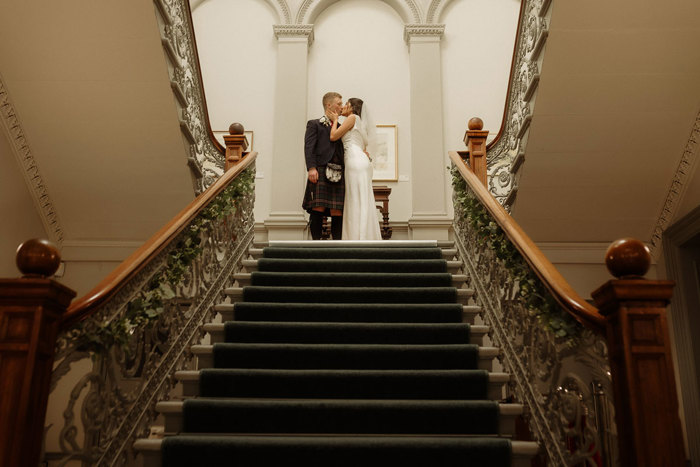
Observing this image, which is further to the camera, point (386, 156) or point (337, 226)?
point (386, 156)

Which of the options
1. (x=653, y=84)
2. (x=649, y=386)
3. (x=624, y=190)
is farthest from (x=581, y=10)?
(x=649, y=386)

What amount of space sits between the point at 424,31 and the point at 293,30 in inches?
79.0

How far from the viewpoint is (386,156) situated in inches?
360

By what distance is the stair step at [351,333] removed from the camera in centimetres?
412

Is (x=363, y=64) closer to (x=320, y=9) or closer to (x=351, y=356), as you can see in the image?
(x=320, y=9)

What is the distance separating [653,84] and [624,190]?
1.43m

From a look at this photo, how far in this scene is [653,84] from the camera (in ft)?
18.1

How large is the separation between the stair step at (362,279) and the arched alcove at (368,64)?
13.3 ft

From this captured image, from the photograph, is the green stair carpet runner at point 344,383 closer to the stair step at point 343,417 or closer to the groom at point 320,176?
the stair step at point 343,417

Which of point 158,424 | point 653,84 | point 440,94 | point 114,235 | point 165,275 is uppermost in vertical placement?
point 440,94

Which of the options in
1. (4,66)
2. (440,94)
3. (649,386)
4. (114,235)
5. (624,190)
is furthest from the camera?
(440,94)

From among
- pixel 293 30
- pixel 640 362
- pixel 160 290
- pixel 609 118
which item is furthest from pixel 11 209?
pixel 640 362

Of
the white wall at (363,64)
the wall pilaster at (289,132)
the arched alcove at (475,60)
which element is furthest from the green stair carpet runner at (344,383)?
the arched alcove at (475,60)

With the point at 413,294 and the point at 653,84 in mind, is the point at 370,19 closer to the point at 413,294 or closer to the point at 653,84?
the point at 653,84
